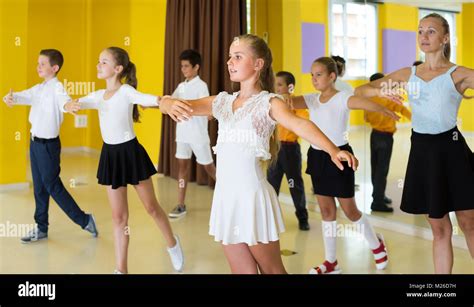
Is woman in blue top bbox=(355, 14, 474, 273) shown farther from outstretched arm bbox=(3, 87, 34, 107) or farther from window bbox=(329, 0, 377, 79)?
outstretched arm bbox=(3, 87, 34, 107)

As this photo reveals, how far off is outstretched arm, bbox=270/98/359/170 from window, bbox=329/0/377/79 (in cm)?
246

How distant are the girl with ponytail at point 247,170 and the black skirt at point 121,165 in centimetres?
79

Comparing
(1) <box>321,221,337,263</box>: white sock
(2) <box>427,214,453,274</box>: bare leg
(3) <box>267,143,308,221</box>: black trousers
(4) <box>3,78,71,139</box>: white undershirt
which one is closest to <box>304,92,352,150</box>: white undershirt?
(1) <box>321,221,337,263</box>: white sock

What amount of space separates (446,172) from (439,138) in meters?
0.15

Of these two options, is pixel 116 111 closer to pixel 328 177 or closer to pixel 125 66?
pixel 125 66

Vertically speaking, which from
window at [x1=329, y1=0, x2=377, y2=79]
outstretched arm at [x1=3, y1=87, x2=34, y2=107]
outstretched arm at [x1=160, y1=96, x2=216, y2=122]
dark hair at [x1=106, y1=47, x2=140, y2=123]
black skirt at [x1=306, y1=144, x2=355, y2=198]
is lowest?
black skirt at [x1=306, y1=144, x2=355, y2=198]

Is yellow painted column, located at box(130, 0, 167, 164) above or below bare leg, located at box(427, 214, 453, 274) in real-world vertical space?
above

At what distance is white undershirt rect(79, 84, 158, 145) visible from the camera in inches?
112

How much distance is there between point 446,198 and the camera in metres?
2.47

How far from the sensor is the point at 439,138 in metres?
2.46
